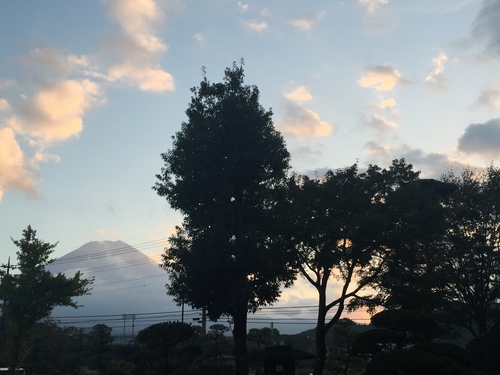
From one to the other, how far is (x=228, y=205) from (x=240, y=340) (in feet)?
25.2

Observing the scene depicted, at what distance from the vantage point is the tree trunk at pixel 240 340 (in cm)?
2677

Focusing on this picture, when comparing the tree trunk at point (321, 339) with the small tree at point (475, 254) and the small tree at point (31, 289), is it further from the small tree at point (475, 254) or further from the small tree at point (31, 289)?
the small tree at point (31, 289)

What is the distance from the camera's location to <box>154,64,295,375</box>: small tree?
27125 millimetres

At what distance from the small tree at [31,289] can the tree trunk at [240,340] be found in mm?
15611

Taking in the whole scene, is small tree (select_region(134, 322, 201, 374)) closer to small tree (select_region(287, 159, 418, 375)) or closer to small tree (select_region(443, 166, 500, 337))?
small tree (select_region(287, 159, 418, 375))

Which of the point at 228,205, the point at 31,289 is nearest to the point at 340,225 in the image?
the point at 228,205

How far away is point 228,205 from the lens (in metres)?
28.8

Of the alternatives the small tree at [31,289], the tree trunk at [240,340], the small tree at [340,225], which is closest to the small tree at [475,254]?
the small tree at [340,225]

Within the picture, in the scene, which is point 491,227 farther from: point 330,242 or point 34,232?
point 34,232

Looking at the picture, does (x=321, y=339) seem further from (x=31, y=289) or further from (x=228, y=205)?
(x=31, y=289)

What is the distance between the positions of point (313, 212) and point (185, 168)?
28.5 feet

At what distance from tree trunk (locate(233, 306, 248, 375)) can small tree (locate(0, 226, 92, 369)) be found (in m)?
15.6

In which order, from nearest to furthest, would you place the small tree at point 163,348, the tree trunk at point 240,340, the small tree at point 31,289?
1. the small tree at point 163,348
2. the tree trunk at point 240,340
3. the small tree at point 31,289

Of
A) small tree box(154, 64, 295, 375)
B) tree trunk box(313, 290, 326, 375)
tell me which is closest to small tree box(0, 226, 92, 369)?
small tree box(154, 64, 295, 375)
